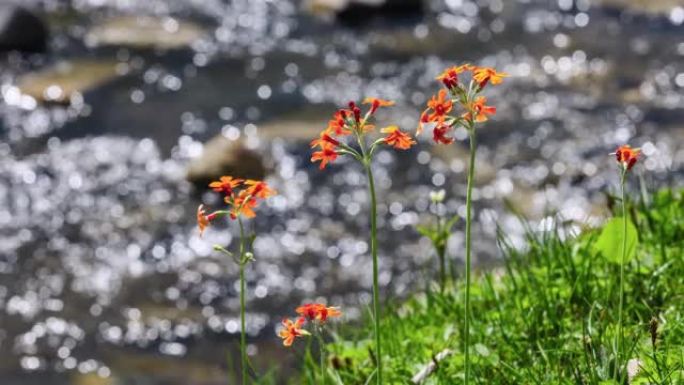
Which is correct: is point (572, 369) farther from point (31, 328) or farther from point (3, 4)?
point (3, 4)

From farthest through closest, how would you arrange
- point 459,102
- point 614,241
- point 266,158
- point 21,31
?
1. point 21,31
2. point 266,158
3. point 614,241
4. point 459,102

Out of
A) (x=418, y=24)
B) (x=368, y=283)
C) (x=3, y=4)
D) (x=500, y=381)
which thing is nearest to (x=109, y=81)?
(x=3, y=4)

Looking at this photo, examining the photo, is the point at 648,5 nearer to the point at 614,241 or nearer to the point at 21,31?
the point at 21,31

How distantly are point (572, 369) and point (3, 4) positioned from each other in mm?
8772

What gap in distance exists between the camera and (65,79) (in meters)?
8.83

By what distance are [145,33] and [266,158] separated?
8.72 feet

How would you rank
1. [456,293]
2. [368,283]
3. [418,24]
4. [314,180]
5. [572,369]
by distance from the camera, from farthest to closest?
[418,24] → [314,180] → [368,283] → [456,293] → [572,369]

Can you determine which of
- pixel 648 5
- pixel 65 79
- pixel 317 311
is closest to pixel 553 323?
pixel 317 311

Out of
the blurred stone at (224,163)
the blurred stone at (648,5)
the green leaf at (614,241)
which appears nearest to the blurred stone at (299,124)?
the blurred stone at (224,163)

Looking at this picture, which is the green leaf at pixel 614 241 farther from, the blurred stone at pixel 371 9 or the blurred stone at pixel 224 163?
the blurred stone at pixel 371 9

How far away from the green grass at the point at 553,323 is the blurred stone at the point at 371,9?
673 cm

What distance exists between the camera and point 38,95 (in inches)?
337

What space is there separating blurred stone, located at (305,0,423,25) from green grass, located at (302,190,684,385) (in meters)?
6.73

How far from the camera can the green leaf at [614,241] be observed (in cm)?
272
